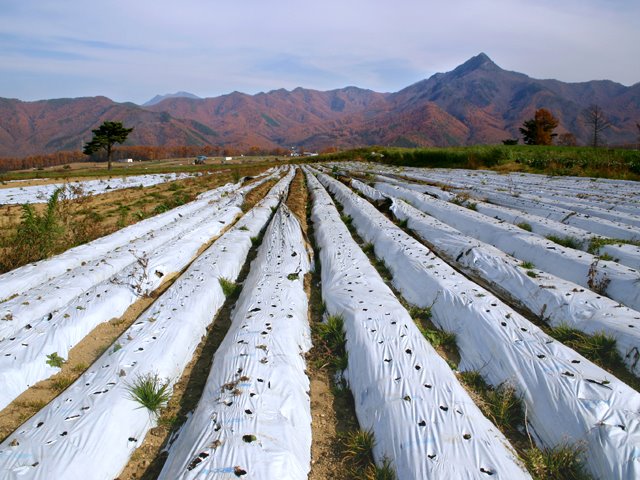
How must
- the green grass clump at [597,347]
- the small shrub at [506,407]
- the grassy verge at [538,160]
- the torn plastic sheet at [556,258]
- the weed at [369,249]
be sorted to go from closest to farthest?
the small shrub at [506,407] → the green grass clump at [597,347] → the torn plastic sheet at [556,258] → the weed at [369,249] → the grassy verge at [538,160]

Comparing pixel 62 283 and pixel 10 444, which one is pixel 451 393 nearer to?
pixel 10 444

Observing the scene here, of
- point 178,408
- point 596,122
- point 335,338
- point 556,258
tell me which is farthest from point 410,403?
point 596,122

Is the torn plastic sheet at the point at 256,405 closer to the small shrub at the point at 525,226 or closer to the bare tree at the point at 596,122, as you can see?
the small shrub at the point at 525,226

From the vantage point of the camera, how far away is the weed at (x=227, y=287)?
4500 mm

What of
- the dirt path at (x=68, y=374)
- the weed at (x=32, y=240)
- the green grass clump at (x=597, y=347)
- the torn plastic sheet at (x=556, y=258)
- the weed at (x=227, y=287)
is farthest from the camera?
the weed at (x=32, y=240)

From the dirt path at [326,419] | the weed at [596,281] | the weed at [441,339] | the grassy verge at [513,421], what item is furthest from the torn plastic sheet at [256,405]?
the weed at [596,281]

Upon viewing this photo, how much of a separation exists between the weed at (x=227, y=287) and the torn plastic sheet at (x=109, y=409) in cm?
53

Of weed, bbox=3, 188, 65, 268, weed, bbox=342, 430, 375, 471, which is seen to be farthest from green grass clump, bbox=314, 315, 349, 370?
weed, bbox=3, 188, 65, 268

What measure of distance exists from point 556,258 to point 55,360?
5.78m

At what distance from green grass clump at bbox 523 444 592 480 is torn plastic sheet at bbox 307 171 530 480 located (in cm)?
21

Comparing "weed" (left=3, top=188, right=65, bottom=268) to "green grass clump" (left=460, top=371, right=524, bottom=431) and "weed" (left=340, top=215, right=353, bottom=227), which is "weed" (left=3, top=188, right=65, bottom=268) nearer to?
"weed" (left=340, top=215, right=353, bottom=227)

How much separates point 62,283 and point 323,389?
3.68 meters

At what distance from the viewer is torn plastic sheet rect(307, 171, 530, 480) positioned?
5.89ft

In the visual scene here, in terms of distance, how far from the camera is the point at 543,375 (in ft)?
7.79
